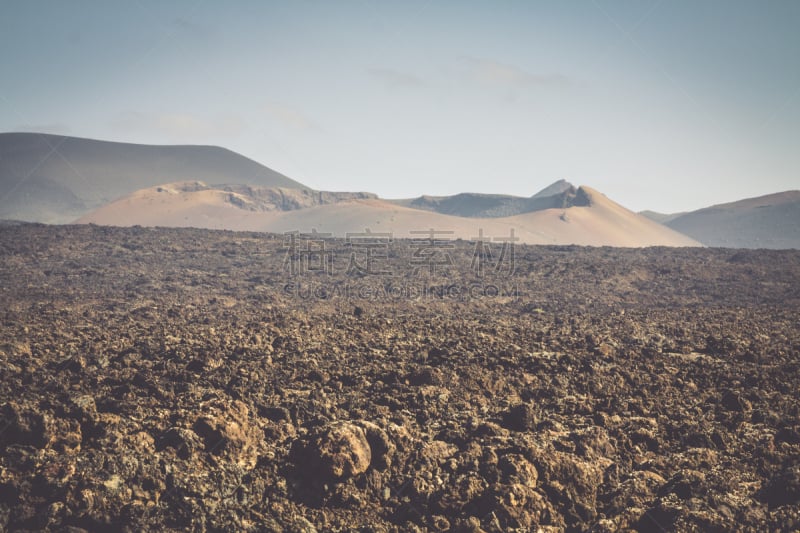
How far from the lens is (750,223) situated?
101 metres

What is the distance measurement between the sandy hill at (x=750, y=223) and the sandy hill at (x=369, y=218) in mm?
9364

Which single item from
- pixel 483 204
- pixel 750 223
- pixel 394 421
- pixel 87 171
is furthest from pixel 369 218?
pixel 87 171

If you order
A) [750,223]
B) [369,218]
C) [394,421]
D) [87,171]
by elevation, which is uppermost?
[87,171]

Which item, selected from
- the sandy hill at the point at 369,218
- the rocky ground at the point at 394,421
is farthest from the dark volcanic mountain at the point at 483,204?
the rocky ground at the point at 394,421

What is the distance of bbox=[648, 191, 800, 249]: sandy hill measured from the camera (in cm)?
8931

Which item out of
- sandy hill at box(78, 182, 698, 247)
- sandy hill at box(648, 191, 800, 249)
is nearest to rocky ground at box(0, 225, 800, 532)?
sandy hill at box(78, 182, 698, 247)

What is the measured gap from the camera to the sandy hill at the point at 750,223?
3516 inches

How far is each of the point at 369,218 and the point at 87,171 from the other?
78.8 m

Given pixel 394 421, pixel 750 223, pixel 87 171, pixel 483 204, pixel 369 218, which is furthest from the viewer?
pixel 483 204

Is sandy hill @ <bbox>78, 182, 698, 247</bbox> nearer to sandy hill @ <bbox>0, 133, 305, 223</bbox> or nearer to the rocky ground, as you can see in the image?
sandy hill @ <bbox>0, 133, 305, 223</bbox>

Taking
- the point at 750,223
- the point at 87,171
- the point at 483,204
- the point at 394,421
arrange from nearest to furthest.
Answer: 1. the point at 394,421
2. the point at 750,223
3. the point at 87,171
4. the point at 483,204

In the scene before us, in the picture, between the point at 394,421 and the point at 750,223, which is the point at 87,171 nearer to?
the point at 750,223

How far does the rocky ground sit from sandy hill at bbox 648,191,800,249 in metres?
86.7

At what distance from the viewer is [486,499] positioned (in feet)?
16.7
